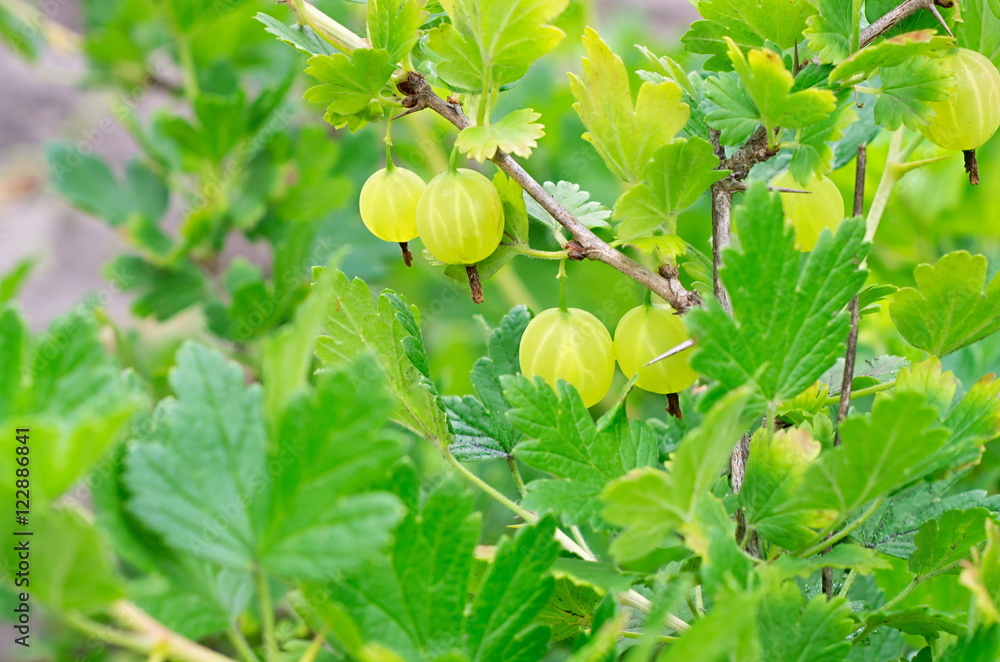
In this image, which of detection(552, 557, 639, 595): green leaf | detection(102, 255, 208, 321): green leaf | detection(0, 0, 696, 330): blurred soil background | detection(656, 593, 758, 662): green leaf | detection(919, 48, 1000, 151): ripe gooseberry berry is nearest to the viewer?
detection(656, 593, 758, 662): green leaf

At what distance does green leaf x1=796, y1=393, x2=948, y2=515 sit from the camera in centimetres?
40

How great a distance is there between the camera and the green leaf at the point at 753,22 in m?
0.52

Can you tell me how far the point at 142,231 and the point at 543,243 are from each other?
2.09 feet

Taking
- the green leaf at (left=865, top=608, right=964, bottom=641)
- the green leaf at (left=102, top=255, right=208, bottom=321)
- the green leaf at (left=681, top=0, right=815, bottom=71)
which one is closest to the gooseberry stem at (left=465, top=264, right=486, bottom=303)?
the green leaf at (left=681, top=0, right=815, bottom=71)

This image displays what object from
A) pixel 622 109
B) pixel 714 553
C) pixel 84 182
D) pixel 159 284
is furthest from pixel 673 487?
pixel 84 182

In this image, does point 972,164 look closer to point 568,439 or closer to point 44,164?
point 568,439

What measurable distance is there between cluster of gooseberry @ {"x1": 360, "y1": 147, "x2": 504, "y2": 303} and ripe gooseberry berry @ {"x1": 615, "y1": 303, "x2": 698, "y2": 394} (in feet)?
0.36

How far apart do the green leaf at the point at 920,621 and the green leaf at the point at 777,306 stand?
0.14m

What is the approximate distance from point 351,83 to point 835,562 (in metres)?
0.39

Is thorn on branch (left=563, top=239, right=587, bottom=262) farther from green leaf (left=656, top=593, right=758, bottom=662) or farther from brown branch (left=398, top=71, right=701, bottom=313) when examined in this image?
green leaf (left=656, top=593, right=758, bottom=662)

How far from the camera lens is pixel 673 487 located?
393 millimetres

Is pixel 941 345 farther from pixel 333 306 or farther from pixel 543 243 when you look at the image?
pixel 543 243

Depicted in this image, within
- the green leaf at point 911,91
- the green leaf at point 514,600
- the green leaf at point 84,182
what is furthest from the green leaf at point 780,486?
the green leaf at point 84,182

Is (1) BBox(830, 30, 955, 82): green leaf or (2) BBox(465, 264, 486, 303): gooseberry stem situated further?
(2) BBox(465, 264, 486, 303): gooseberry stem
